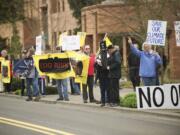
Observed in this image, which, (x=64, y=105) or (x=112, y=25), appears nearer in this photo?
(x=64, y=105)

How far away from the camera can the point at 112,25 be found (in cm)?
4062

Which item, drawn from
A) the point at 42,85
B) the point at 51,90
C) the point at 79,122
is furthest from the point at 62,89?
the point at 79,122

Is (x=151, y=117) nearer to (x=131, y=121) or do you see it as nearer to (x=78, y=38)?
(x=131, y=121)

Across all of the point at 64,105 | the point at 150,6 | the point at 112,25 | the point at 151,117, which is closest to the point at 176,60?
the point at 112,25

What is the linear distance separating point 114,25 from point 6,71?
12438mm

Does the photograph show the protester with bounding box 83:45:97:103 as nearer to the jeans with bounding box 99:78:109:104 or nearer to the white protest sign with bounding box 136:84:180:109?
the jeans with bounding box 99:78:109:104

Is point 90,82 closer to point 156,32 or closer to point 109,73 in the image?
point 109,73

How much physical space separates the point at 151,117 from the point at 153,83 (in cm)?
190

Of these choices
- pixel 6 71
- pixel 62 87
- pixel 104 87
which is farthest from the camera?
pixel 6 71

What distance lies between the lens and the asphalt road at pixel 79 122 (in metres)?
14.8

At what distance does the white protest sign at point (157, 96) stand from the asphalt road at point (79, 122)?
39 centimetres

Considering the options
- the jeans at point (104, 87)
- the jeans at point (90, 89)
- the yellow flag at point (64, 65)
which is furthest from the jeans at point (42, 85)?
the jeans at point (104, 87)

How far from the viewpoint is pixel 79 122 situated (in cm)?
1666

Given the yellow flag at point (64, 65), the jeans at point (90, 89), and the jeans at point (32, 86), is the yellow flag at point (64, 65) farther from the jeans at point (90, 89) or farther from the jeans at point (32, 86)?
the jeans at point (32, 86)
